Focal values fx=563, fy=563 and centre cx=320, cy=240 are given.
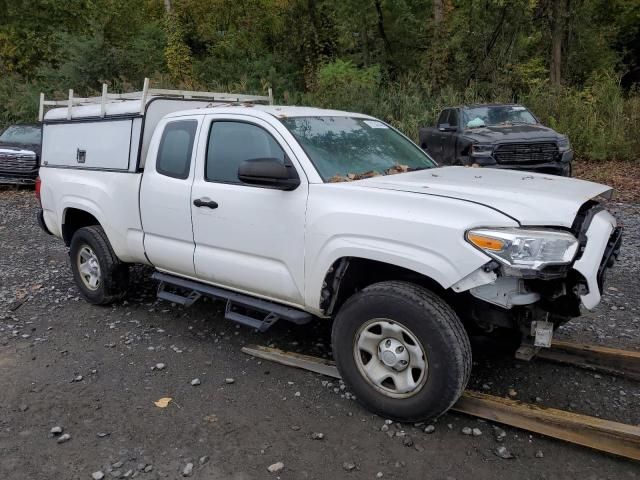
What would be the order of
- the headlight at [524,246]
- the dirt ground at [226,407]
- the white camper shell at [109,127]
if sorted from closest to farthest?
the headlight at [524,246], the dirt ground at [226,407], the white camper shell at [109,127]

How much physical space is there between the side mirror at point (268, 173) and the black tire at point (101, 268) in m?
2.44

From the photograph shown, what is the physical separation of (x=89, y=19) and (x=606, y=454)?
1097 inches

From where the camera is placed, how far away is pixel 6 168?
46.4ft

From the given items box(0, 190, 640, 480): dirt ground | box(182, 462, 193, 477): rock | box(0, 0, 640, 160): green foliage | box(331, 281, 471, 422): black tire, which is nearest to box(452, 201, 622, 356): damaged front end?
box(331, 281, 471, 422): black tire

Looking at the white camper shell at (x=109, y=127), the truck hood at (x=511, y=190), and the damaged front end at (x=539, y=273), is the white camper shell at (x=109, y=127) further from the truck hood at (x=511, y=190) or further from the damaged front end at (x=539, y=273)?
the damaged front end at (x=539, y=273)

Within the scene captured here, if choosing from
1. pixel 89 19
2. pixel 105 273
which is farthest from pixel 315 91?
pixel 105 273

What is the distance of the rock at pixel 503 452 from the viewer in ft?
10.4

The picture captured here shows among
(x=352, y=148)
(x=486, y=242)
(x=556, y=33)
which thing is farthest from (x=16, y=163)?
(x=556, y=33)

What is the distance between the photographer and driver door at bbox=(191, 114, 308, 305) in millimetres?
3881

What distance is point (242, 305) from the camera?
435 cm

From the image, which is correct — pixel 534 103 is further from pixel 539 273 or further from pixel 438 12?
pixel 539 273

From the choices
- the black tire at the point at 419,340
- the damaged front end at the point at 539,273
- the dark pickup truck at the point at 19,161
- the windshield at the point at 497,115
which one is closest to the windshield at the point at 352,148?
the black tire at the point at 419,340

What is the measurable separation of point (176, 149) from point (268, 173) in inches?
57.2

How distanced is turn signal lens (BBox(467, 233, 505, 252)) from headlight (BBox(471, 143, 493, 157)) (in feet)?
27.3
